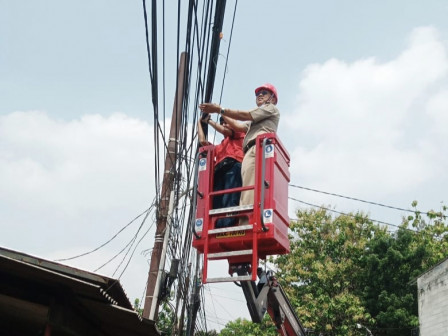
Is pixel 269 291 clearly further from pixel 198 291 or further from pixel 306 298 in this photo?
pixel 306 298

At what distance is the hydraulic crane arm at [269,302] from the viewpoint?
22.5 ft

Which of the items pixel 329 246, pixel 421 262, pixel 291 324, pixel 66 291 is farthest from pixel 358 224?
pixel 66 291

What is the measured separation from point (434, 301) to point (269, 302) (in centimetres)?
1095

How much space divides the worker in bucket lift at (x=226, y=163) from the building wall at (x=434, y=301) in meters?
11.5

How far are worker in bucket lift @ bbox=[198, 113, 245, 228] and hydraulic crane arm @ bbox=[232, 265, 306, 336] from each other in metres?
0.79

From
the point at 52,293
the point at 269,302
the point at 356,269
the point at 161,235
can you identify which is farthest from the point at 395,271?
the point at 52,293

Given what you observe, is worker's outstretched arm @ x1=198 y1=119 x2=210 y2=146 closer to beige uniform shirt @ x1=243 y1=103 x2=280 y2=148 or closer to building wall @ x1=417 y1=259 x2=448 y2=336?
beige uniform shirt @ x1=243 y1=103 x2=280 y2=148

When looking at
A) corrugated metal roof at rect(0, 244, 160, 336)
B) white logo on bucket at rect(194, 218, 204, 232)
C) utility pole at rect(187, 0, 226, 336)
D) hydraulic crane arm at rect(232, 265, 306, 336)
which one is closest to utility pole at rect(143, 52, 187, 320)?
utility pole at rect(187, 0, 226, 336)

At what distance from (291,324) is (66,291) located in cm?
452

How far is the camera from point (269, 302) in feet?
25.6

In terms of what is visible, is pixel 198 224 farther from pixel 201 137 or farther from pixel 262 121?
pixel 262 121

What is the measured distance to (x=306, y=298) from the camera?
24.7 m

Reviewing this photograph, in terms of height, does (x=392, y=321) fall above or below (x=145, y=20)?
above

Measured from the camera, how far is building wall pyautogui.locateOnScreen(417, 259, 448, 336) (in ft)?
53.7
